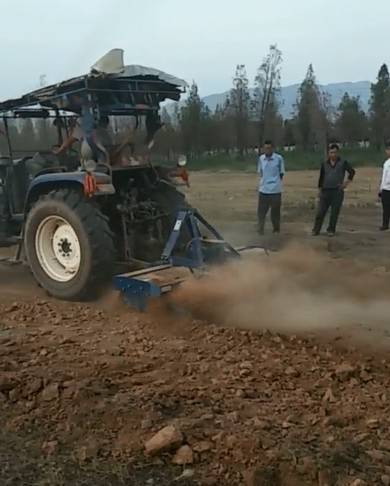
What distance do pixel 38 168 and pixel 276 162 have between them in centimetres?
441

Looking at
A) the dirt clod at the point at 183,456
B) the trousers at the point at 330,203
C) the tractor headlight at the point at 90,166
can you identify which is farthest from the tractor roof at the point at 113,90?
the trousers at the point at 330,203

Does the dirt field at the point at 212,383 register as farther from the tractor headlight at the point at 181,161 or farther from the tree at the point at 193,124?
the tree at the point at 193,124

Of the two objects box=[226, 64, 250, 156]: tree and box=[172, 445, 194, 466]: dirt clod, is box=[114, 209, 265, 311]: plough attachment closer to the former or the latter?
box=[172, 445, 194, 466]: dirt clod

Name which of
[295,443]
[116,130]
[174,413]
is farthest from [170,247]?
[295,443]

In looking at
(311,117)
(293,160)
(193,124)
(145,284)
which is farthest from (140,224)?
(311,117)

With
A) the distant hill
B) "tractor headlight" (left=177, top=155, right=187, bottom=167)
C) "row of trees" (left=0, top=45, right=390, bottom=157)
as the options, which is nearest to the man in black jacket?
"tractor headlight" (left=177, top=155, right=187, bottom=167)

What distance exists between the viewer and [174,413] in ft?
12.6

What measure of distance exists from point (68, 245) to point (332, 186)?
5.20 metres

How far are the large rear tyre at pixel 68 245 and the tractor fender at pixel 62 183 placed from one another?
0.11 meters

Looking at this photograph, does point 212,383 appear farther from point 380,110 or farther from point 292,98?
point 292,98

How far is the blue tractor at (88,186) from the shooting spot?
21.3ft

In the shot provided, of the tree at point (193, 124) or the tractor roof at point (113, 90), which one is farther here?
the tree at point (193, 124)

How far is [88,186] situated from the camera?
6301 mm

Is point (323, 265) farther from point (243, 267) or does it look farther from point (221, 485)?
point (221, 485)
